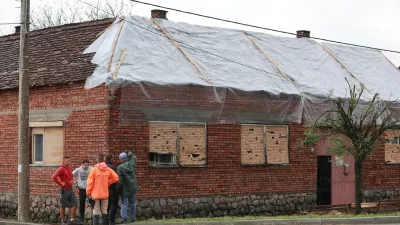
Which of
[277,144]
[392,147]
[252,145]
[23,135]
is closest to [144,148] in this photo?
[23,135]

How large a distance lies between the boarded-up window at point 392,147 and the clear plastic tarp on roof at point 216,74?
1376 millimetres

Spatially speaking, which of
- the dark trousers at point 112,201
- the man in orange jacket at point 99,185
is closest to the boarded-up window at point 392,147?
the dark trousers at point 112,201

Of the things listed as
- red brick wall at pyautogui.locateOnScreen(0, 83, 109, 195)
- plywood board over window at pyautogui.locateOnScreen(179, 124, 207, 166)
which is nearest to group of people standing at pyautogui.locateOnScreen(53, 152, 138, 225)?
red brick wall at pyautogui.locateOnScreen(0, 83, 109, 195)

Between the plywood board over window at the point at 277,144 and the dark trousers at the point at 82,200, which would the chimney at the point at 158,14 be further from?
the dark trousers at the point at 82,200

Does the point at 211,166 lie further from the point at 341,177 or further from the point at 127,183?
the point at 341,177

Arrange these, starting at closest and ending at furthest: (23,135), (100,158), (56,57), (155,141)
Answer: (100,158) < (23,135) < (155,141) < (56,57)

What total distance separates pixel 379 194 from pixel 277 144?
5.41 meters

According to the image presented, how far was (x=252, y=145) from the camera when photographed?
85.1 ft

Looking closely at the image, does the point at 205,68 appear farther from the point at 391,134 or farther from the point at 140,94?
the point at 391,134

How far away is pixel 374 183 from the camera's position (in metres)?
29.7

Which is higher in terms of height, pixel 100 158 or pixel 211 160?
pixel 100 158

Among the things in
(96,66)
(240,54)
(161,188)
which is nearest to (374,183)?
(240,54)

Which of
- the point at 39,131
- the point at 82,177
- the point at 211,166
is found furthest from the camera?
the point at 39,131

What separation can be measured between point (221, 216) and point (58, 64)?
6.50m
